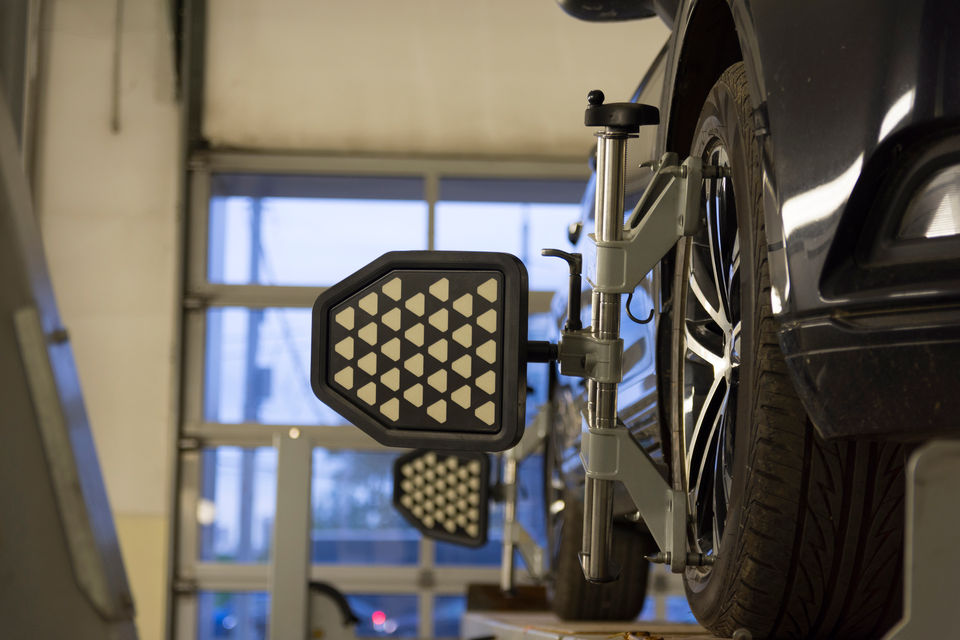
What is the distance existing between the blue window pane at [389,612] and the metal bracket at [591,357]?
18.5 ft

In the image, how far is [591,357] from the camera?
1375mm

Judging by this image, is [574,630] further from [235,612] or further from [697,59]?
[235,612]

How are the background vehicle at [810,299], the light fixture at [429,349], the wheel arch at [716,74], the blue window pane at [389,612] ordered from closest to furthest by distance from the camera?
the background vehicle at [810,299] → the wheel arch at [716,74] → the light fixture at [429,349] → the blue window pane at [389,612]

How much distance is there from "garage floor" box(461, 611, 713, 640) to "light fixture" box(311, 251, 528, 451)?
45 cm

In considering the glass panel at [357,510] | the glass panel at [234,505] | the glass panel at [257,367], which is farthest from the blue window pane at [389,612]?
the glass panel at [257,367]

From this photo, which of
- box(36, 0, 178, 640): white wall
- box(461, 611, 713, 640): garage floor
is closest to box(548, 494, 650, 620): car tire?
box(461, 611, 713, 640): garage floor

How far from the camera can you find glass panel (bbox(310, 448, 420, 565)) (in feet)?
22.3

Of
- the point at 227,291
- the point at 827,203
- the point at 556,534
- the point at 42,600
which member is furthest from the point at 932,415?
the point at 227,291

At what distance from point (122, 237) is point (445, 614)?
3220mm

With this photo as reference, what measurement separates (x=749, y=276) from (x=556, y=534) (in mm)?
2340

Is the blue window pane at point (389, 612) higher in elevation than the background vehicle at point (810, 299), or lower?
lower

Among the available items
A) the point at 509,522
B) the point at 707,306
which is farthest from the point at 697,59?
the point at 509,522

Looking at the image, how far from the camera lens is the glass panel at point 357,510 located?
6785 mm

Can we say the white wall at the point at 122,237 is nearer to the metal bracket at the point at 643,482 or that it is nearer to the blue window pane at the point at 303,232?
the blue window pane at the point at 303,232
